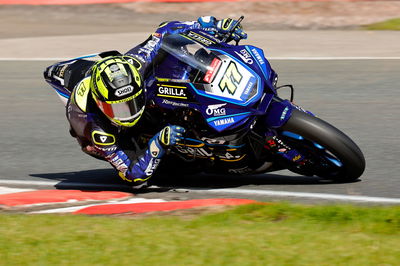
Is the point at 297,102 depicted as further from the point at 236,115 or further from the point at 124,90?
the point at 124,90

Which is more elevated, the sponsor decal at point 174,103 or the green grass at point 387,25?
the green grass at point 387,25

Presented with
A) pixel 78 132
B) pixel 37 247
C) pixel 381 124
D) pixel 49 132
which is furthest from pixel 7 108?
pixel 37 247

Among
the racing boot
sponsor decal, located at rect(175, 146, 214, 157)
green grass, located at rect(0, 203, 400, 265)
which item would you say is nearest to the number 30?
the racing boot

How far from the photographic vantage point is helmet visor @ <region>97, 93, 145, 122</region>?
6.10m

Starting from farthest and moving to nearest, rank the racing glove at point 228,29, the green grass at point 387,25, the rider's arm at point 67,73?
1. the green grass at point 387,25
2. the rider's arm at point 67,73
3. the racing glove at point 228,29

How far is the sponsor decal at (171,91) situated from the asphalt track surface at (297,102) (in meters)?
0.87

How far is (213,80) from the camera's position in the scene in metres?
6.18

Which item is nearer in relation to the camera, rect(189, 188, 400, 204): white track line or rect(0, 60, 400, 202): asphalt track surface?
rect(189, 188, 400, 204): white track line

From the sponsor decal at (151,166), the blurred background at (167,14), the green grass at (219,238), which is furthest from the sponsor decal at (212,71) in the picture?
the blurred background at (167,14)

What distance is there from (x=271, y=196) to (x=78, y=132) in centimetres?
168

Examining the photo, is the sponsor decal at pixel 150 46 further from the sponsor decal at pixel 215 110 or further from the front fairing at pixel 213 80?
the sponsor decal at pixel 215 110

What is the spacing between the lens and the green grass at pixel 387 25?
46.1ft

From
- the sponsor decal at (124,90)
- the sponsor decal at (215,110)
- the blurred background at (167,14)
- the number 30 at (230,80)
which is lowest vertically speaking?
the sponsor decal at (215,110)

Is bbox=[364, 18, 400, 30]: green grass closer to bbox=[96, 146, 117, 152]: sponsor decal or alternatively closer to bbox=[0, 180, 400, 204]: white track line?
bbox=[0, 180, 400, 204]: white track line
